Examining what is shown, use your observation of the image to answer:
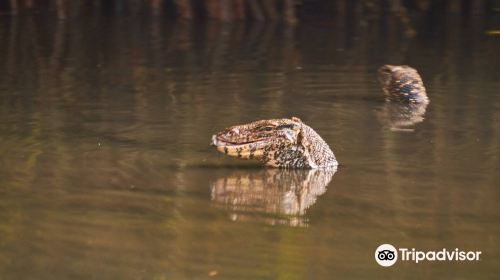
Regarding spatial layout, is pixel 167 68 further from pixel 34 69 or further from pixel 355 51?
pixel 355 51

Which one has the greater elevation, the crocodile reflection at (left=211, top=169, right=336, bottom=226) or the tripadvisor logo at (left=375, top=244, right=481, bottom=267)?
the tripadvisor logo at (left=375, top=244, right=481, bottom=267)

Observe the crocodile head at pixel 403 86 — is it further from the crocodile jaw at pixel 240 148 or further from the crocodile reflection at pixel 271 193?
the crocodile jaw at pixel 240 148

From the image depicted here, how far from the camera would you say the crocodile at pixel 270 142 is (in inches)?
308

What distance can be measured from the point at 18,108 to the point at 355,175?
3851 millimetres

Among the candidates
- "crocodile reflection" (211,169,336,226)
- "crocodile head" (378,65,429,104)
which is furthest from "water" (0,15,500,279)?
"crocodile head" (378,65,429,104)

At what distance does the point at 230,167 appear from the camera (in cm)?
818

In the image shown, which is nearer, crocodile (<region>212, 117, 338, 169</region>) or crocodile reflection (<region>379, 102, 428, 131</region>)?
crocodile (<region>212, 117, 338, 169</region>)

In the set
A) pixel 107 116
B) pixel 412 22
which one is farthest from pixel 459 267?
pixel 412 22

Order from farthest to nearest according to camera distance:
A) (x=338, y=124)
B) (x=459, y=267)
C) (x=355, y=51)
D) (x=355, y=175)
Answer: (x=355, y=51) → (x=338, y=124) → (x=355, y=175) → (x=459, y=267)

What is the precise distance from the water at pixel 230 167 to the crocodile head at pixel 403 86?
14 cm

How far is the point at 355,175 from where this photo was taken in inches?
310

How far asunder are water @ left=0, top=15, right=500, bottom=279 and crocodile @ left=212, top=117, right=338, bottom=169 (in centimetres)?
16

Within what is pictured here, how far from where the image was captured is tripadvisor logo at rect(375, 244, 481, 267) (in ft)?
19.2

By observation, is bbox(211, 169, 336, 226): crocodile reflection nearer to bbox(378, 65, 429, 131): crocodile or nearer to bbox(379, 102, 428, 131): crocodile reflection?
bbox(379, 102, 428, 131): crocodile reflection
